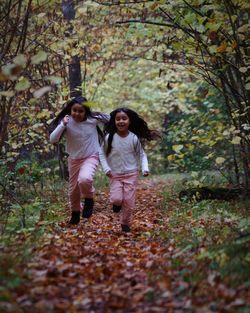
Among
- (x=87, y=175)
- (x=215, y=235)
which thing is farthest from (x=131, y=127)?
(x=215, y=235)

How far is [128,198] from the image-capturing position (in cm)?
649

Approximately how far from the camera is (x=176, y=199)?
31.6ft

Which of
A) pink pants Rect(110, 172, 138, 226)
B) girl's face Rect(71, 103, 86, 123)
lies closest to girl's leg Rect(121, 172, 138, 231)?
pink pants Rect(110, 172, 138, 226)

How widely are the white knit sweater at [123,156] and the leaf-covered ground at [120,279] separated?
1.09 metres

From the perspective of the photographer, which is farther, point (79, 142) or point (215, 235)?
point (79, 142)

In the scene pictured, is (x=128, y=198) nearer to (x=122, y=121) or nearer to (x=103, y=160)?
(x=103, y=160)

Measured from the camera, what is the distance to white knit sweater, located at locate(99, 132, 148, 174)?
6582mm

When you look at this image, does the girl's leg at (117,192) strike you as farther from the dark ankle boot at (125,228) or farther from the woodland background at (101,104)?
the woodland background at (101,104)

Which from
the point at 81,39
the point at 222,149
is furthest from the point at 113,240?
the point at 222,149

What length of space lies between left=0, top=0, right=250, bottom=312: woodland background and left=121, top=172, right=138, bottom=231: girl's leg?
687 millimetres

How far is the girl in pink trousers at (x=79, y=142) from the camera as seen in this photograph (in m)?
6.60

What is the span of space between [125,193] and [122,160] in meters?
0.49

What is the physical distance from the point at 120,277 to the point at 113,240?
5.68ft

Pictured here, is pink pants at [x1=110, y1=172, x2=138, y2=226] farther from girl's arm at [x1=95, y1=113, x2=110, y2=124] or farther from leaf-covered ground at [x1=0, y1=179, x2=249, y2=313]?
girl's arm at [x1=95, y1=113, x2=110, y2=124]
